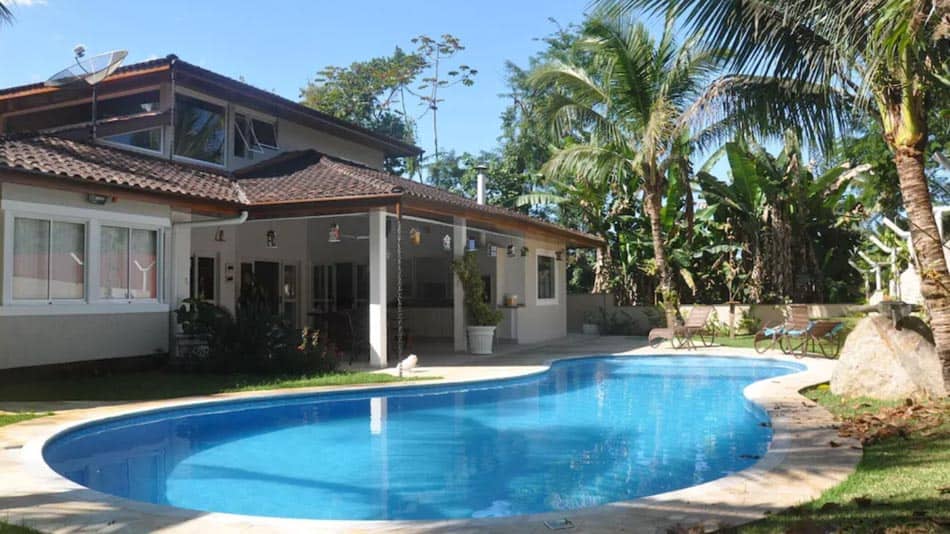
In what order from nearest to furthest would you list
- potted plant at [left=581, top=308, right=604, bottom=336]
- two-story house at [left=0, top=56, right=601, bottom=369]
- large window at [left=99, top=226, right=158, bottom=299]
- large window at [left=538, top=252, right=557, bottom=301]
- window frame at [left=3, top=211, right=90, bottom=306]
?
window frame at [left=3, top=211, right=90, bottom=306] → two-story house at [left=0, top=56, right=601, bottom=369] → large window at [left=99, top=226, right=158, bottom=299] → large window at [left=538, top=252, right=557, bottom=301] → potted plant at [left=581, top=308, right=604, bottom=336]

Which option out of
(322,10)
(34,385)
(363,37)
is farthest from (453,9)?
(34,385)

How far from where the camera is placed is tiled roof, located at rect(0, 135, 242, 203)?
11.1 metres

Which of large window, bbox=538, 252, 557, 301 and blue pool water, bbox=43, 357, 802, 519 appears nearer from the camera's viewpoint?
blue pool water, bbox=43, 357, 802, 519

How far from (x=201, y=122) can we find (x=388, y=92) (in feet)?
88.8

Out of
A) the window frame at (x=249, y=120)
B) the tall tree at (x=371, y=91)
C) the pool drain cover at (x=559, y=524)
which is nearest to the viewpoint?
the pool drain cover at (x=559, y=524)

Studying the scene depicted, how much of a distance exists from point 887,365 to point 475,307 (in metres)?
9.44

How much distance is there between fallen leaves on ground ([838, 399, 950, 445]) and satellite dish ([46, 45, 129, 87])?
13565 millimetres

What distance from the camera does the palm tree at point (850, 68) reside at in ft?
25.5

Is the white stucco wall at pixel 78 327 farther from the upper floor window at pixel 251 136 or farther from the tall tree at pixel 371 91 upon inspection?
the tall tree at pixel 371 91

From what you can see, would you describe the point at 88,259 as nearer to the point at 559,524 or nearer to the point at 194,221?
the point at 194,221

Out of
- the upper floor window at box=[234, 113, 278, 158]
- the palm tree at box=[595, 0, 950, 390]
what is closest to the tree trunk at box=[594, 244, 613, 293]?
the upper floor window at box=[234, 113, 278, 158]

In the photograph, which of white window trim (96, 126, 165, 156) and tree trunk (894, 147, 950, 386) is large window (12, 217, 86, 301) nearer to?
white window trim (96, 126, 165, 156)

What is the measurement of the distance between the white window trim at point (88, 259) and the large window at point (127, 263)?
0.08 meters

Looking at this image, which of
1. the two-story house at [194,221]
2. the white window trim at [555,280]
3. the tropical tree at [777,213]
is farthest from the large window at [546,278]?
the tropical tree at [777,213]
